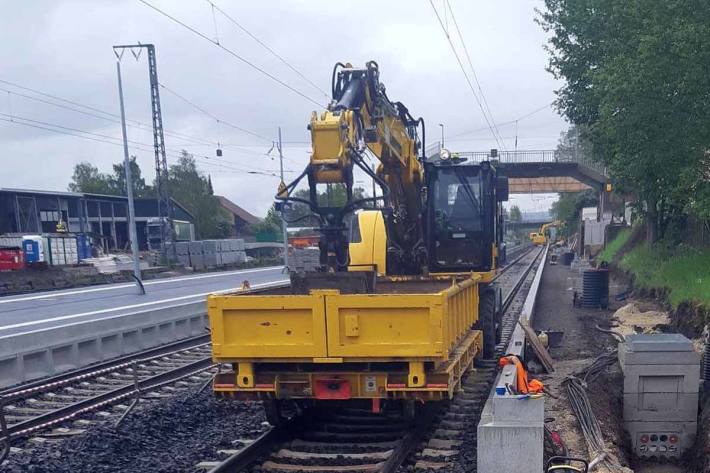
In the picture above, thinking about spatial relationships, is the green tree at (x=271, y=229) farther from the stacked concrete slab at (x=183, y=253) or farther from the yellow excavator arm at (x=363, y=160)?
the yellow excavator arm at (x=363, y=160)

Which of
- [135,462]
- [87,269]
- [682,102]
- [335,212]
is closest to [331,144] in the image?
[335,212]

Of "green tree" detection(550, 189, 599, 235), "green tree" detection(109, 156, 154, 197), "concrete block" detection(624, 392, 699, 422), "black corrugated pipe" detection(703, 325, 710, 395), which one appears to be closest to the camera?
"concrete block" detection(624, 392, 699, 422)

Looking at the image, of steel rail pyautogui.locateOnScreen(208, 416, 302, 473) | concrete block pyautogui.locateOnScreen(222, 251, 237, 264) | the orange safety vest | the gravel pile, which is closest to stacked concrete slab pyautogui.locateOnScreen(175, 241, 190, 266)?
concrete block pyautogui.locateOnScreen(222, 251, 237, 264)

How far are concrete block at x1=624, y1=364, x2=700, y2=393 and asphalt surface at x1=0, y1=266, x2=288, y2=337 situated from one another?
1492cm

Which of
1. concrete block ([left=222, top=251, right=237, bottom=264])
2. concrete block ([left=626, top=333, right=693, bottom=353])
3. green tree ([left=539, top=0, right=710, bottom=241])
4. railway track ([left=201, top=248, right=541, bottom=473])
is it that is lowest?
concrete block ([left=222, top=251, right=237, bottom=264])

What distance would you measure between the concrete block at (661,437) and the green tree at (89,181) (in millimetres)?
85887

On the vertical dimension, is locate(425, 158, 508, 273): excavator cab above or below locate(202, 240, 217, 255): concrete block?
above

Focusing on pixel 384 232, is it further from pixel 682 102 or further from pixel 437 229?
pixel 682 102

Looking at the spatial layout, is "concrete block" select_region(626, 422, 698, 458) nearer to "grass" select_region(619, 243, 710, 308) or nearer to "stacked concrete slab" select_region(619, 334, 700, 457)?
"stacked concrete slab" select_region(619, 334, 700, 457)

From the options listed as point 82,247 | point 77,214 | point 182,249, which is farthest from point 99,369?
point 77,214

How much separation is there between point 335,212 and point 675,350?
537cm

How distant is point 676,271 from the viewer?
57.8ft

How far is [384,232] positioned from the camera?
1058 centimetres

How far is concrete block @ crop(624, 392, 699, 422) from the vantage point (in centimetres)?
907
